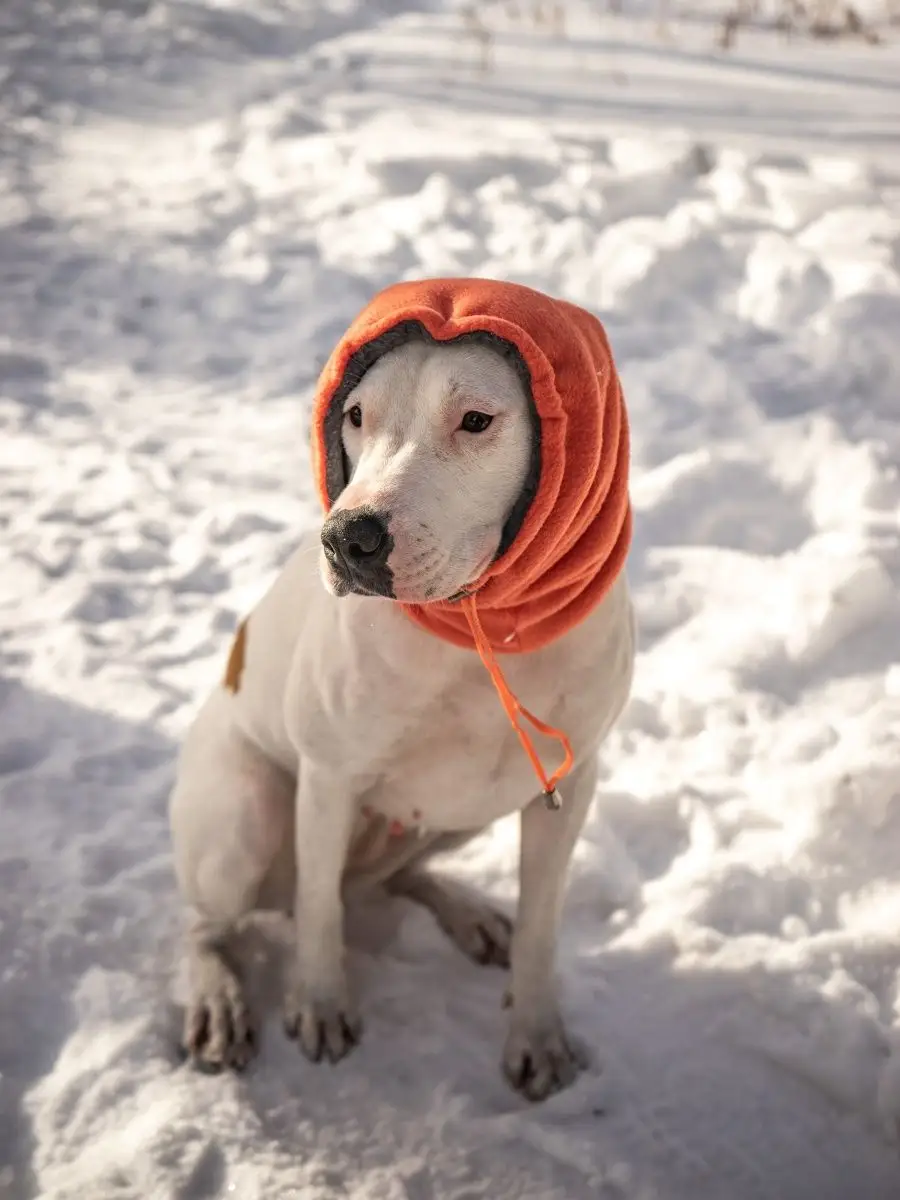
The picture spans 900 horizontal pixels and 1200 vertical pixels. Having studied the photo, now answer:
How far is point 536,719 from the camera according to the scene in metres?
1.88

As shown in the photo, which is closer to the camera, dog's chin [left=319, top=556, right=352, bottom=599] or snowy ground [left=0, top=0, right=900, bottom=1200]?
dog's chin [left=319, top=556, right=352, bottom=599]

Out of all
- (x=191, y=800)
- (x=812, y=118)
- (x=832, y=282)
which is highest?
(x=812, y=118)

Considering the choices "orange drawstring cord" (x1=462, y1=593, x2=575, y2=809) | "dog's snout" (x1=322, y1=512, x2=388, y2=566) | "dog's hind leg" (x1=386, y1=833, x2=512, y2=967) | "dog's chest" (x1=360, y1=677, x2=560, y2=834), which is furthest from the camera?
"dog's hind leg" (x1=386, y1=833, x2=512, y2=967)

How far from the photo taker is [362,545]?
154 cm

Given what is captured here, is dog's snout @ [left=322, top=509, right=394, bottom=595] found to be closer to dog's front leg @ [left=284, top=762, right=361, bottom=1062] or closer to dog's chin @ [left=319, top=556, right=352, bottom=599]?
dog's chin @ [left=319, top=556, right=352, bottom=599]

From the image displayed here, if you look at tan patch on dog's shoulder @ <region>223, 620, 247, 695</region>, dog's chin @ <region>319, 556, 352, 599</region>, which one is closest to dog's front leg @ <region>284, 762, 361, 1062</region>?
tan patch on dog's shoulder @ <region>223, 620, 247, 695</region>

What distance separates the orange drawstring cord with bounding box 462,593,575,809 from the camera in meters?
1.76

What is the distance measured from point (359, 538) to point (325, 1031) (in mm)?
1172

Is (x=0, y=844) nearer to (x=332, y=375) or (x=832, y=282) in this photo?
(x=332, y=375)

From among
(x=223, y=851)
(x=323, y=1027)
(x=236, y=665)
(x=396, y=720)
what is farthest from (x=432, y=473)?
(x=323, y=1027)

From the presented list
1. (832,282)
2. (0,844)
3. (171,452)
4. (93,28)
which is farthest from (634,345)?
(93,28)

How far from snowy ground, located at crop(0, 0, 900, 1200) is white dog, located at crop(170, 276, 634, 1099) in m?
0.12

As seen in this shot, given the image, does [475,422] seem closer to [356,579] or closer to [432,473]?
[432,473]

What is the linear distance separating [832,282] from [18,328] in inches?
143
